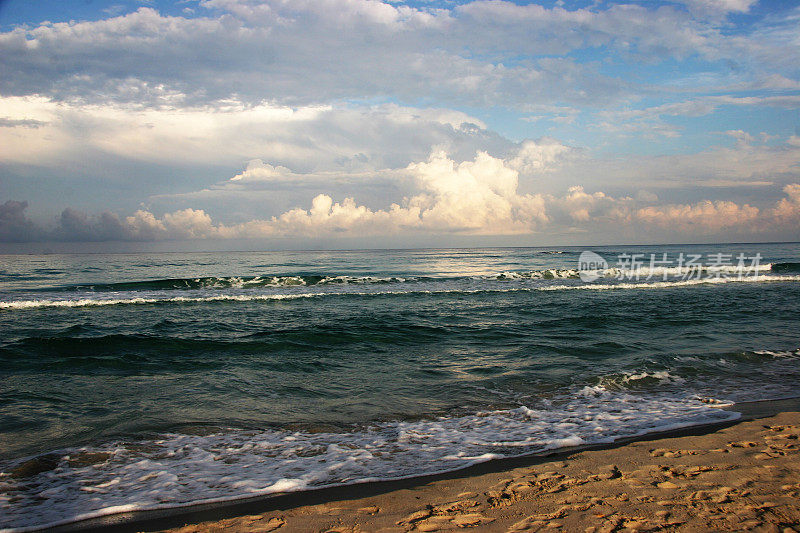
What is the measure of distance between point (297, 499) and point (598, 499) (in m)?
2.49

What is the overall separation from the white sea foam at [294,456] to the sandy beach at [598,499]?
0.55 m

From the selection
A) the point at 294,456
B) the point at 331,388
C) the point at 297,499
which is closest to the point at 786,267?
the point at 331,388

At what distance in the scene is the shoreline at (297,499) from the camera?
3537 mm

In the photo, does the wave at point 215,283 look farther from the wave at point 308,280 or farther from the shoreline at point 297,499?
the shoreline at point 297,499

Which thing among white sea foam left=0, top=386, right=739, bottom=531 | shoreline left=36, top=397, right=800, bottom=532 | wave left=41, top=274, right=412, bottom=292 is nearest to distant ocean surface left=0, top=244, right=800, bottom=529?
white sea foam left=0, top=386, right=739, bottom=531

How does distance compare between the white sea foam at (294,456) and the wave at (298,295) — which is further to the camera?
the wave at (298,295)

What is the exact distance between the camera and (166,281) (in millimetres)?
27641

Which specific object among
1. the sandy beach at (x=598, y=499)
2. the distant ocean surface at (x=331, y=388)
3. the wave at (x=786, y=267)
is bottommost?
the distant ocean surface at (x=331, y=388)

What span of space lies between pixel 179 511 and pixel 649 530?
361cm

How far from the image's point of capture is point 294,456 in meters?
4.83

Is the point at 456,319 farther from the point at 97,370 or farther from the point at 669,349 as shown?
the point at 97,370

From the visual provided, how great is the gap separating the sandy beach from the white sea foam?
545 millimetres

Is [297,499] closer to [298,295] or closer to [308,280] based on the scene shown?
[298,295]

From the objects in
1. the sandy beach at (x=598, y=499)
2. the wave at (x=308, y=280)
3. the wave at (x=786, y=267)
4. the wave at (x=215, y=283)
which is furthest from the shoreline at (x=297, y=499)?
the wave at (x=786, y=267)
